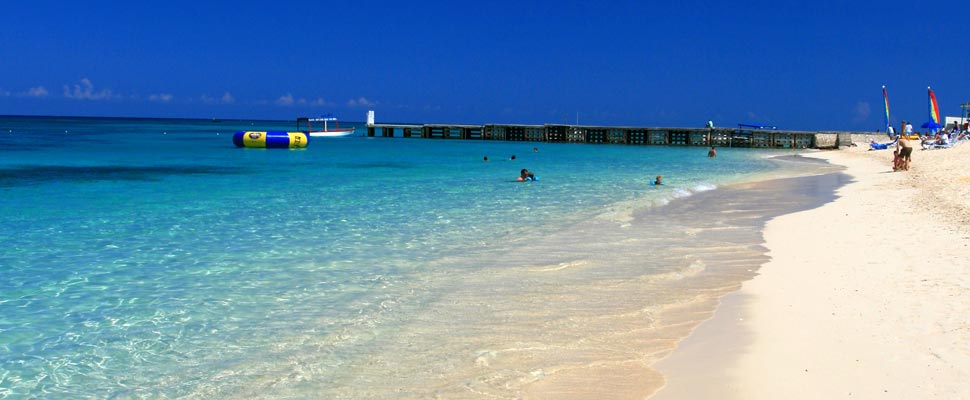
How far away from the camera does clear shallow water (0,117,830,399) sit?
215 inches

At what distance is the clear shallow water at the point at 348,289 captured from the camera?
215 inches

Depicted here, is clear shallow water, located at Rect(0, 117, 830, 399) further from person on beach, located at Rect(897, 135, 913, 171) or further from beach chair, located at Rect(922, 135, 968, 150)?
beach chair, located at Rect(922, 135, 968, 150)

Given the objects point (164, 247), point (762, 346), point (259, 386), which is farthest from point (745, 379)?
point (164, 247)

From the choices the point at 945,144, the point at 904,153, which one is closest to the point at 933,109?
the point at 945,144

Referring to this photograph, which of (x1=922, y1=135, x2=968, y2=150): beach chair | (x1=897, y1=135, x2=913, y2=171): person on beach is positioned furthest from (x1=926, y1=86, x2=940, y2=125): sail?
(x1=897, y1=135, x2=913, y2=171): person on beach

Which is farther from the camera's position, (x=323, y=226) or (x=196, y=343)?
(x=323, y=226)

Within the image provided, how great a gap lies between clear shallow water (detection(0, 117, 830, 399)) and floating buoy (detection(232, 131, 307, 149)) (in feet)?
101

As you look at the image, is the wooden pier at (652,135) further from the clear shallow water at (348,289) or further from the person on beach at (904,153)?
the clear shallow water at (348,289)

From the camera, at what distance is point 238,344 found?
6129 millimetres

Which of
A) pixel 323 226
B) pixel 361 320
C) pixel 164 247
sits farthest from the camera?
pixel 323 226

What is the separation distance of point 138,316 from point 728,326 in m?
5.23

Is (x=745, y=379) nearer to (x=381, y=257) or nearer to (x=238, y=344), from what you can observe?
(x=238, y=344)

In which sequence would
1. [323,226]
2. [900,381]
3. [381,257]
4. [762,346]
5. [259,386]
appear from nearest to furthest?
1. [900,381]
2. [259,386]
3. [762,346]
4. [381,257]
5. [323,226]

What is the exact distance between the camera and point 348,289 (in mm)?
8109
